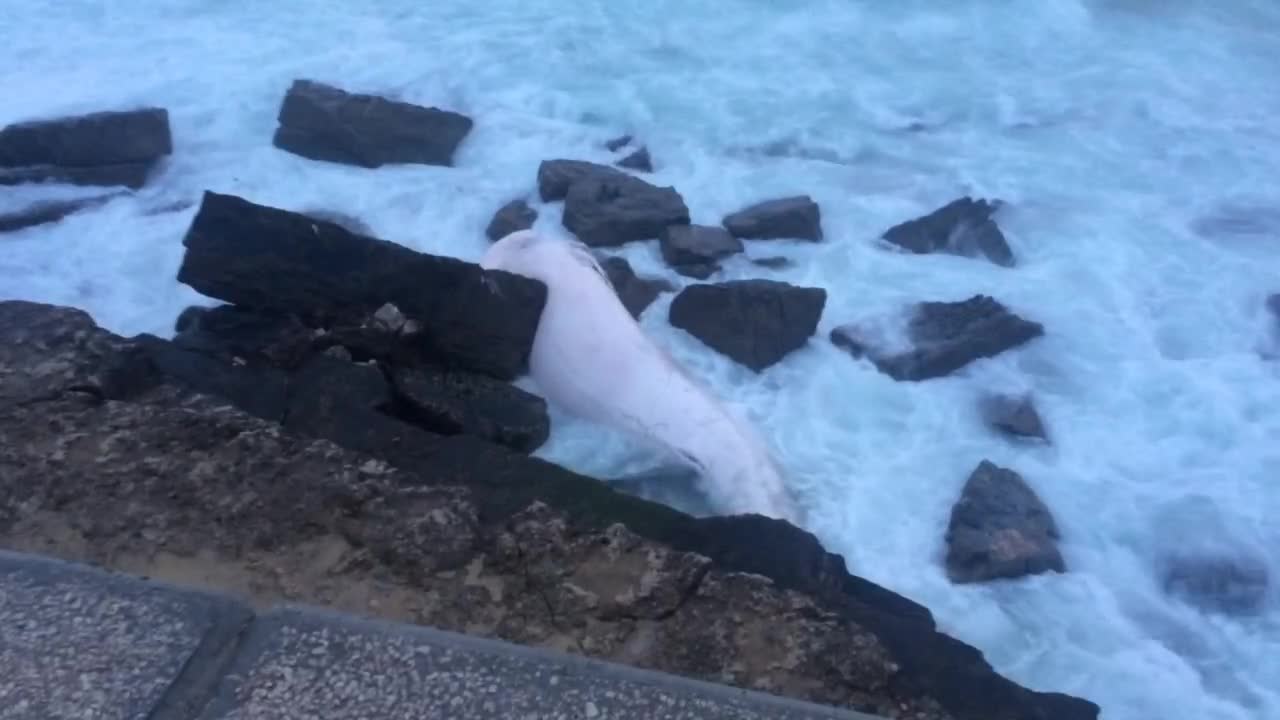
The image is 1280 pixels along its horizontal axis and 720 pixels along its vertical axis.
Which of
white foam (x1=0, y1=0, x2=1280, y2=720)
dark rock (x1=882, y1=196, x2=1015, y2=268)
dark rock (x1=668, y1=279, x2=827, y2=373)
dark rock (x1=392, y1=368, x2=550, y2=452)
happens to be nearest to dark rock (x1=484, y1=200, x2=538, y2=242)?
white foam (x1=0, y1=0, x2=1280, y2=720)

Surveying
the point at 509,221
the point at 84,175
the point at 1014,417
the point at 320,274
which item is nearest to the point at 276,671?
the point at 320,274

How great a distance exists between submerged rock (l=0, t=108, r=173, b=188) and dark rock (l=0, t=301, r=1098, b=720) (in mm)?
3812

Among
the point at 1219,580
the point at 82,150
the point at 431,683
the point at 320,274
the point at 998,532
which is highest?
the point at 431,683

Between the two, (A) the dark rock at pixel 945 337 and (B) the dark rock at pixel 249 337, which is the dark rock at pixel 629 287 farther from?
(B) the dark rock at pixel 249 337

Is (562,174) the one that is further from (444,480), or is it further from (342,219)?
(444,480)

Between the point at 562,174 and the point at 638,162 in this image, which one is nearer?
the point at 562,174

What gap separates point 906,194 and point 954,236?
2.44 ft

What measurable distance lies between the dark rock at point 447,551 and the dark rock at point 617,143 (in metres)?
4.90

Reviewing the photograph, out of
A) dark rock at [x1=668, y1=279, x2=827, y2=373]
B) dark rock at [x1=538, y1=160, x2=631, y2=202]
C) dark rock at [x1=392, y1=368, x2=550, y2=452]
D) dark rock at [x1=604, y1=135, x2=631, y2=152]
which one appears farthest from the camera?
dark rock at [x1=604, y1=135, x2=631, y2=152]

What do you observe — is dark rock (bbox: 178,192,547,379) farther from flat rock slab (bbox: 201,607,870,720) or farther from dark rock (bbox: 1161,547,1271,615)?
dark rock (bbox: 1161,547,1271,615)

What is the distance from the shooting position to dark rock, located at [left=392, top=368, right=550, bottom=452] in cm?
524

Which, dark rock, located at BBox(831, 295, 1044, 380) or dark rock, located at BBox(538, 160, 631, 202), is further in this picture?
dark rock, located at BBox(538, 160, 631, 202)

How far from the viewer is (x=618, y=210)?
7.46m

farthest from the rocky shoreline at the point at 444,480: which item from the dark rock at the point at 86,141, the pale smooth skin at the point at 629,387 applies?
the dark rock at the point at 86,141
